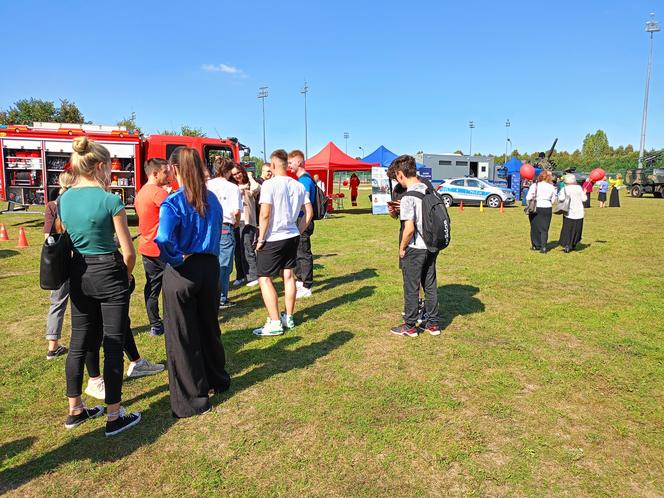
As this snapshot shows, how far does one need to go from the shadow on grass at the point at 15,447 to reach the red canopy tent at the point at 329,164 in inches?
655

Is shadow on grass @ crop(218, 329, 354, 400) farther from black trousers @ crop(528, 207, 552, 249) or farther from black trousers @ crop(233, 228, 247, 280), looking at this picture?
black trousers @ crop(528, 207, 552, 249)

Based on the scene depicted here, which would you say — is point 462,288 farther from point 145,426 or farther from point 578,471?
point 145,426

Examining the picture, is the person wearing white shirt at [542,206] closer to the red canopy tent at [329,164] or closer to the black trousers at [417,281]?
the black trousers at [417,281]

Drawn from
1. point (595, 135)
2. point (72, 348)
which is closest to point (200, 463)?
point (72, 348)

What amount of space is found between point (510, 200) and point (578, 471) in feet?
75.7

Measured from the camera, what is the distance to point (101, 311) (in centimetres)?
297

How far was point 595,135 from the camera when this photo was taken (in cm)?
8738

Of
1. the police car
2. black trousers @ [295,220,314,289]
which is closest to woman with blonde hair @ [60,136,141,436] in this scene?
black trousers @ [295,220,314,289]

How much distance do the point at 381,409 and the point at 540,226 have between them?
7.96m

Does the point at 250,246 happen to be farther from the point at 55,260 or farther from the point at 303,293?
the point at 55,260

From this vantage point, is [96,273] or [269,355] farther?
[269,355]

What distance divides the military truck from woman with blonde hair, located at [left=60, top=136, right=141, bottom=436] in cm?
3571

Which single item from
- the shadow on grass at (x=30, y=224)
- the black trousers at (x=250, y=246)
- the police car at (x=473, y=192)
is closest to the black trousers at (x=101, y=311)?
the black trousers at (x=250, y=246)

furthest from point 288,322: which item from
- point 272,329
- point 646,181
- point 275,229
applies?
point 646,181
